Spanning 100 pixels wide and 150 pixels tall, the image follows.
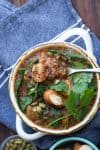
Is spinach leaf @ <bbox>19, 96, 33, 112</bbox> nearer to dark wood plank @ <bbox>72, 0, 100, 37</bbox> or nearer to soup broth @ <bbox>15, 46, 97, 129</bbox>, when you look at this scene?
soup broth @ <bbox>15, 46, 97, 129</bbox>

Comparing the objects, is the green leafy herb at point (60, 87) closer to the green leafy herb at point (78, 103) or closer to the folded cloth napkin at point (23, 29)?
the green leafy herb at point (78, 103)

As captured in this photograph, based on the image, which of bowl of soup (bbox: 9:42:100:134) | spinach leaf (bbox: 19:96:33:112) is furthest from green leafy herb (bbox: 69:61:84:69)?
spinach leaf (bbox: 19:96:33:112)

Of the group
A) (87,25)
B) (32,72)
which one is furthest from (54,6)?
(32,72)

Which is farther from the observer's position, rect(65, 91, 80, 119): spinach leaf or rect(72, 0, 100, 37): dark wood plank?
rect(72, 0, 100, 37): dark wood plank

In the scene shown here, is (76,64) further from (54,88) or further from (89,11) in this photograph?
(89,11)

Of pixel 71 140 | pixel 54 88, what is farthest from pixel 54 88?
pixel 71 140

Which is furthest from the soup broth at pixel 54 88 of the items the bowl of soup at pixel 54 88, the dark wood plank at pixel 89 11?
the dark wood plank at pixel 89 11

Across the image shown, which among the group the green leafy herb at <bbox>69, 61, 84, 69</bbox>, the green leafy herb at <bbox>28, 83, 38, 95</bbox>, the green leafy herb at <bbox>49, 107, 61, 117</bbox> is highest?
the green leafy herb at <bbox>69, 61, 84, 69</bbox>

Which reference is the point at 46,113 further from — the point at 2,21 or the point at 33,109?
the point at 2,21
